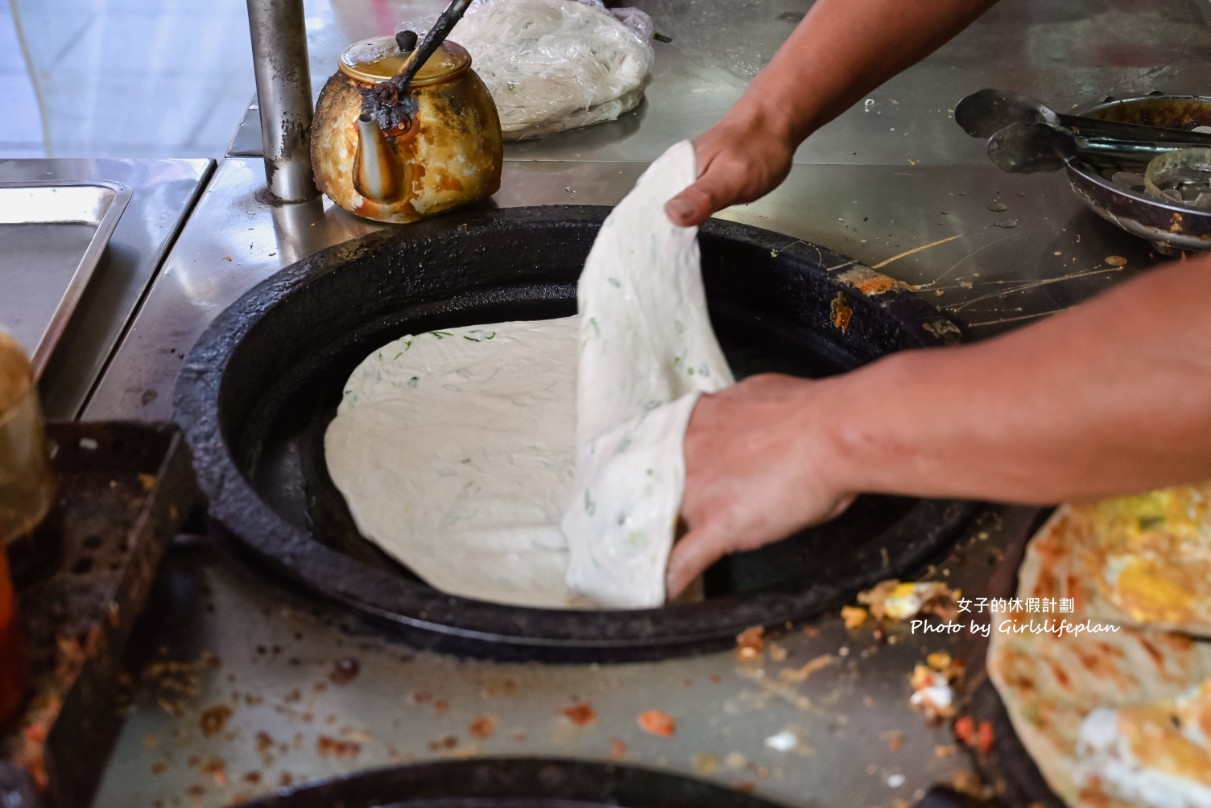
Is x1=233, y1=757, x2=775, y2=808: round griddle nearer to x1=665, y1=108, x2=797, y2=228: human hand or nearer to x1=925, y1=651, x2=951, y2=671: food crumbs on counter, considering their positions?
x1=925, y1=651, x2=951, y2=671: food crumbs on counter

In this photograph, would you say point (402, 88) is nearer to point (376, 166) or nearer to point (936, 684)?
point (376, 166)

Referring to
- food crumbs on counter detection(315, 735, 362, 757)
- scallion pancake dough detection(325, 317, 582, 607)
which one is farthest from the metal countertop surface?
scallion pancake dough detection(325, 317, 582, 607)

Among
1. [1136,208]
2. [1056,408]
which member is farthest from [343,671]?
[1136,208]

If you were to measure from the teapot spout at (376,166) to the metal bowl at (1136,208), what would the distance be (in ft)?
3.90

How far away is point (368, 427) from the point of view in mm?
1618

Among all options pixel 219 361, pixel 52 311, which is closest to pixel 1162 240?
pixel 219 361

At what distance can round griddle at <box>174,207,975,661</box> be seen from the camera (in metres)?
1.14

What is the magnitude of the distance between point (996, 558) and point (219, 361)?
105 centimetres

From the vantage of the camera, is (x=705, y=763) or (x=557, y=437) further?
(x=557, y=437)

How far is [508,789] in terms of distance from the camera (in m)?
0.98

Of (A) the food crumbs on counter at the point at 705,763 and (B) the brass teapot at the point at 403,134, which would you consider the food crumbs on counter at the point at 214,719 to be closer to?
(A) the food crumbs on counter at the point at 705,763

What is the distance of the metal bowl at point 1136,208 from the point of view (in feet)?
5.84

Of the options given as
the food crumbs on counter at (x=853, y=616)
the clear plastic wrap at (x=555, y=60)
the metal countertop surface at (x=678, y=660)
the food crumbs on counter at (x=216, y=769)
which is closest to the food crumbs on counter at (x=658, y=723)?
the metal countertop surface at (x=678, y=660)

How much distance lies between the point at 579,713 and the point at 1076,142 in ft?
4.83
